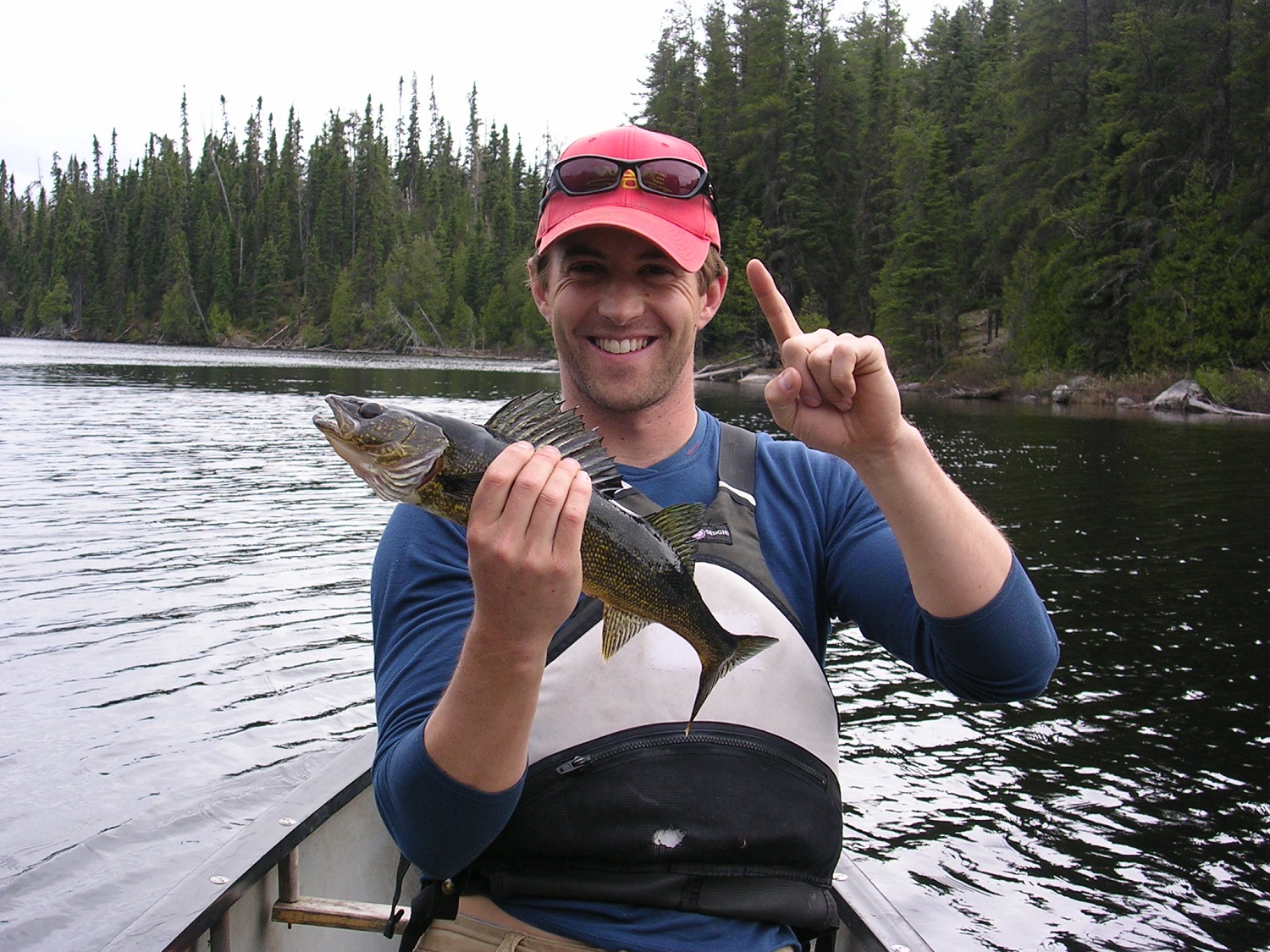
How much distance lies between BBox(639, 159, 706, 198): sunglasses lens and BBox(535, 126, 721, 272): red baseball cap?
3 cm

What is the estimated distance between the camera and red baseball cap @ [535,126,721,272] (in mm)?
2996

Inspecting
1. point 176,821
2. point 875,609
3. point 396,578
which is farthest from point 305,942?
point 176,821

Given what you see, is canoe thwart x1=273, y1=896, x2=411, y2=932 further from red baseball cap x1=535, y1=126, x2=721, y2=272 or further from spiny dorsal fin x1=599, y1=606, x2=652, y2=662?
red baseball cap x1=535, y1=126, x2=721, y2=272

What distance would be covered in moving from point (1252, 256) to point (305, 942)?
157 feet

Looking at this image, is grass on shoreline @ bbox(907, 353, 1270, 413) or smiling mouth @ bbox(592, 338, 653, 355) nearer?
smiling mouth @ bbox(592, 338, 653, 355)

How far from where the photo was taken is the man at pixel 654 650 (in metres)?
2.21

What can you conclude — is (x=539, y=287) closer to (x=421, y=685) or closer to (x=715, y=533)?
(x=715, y=533)

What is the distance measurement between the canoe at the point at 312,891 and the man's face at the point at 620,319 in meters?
1.88

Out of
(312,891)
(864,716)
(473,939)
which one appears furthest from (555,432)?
(864,716)

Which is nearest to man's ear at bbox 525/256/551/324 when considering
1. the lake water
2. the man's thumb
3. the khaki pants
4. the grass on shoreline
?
the man's thumb

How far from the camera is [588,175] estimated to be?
123 inches

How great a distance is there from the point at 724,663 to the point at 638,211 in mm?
1363

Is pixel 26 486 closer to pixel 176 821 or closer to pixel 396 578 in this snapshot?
pixel 176 821

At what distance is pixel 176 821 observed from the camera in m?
7.37
